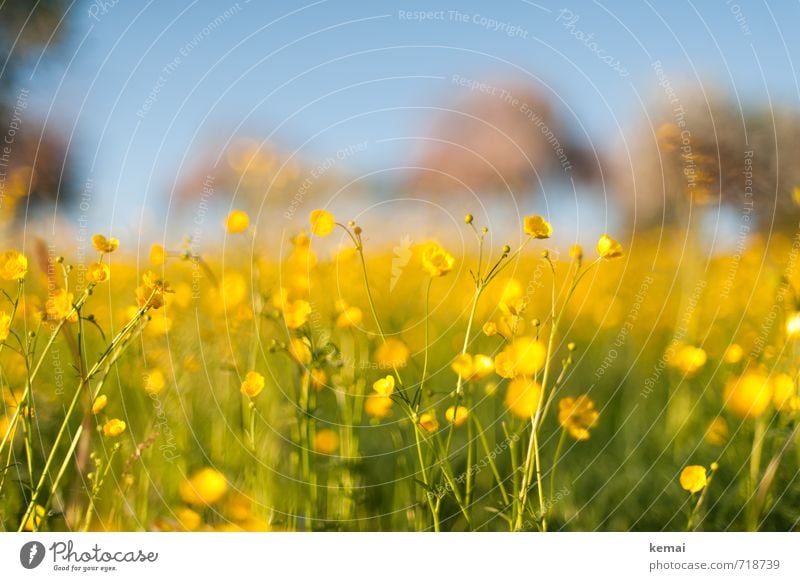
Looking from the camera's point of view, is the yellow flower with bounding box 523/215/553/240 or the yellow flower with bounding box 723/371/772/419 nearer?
the yellow flower with bounding box 523/215/553/240

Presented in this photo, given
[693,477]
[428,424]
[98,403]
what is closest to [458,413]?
[428,424]

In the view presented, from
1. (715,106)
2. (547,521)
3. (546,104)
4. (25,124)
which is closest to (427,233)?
A: (546,104)

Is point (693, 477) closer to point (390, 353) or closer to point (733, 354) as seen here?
point (733, 354)

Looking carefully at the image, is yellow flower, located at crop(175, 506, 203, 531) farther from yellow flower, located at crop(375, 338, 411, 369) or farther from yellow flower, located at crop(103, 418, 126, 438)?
yellow flower, located at crop(375, 338, 411, 369)

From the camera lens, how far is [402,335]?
174 cm

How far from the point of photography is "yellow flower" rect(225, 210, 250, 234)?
1632 mm

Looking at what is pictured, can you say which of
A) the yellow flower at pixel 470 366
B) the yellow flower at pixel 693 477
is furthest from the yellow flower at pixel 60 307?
the yellow flower at pixel 693 477

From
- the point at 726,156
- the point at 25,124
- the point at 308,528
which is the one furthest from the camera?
the point at 726,156

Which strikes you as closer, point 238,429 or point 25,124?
point 238,429

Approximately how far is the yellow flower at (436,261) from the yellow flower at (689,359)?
795mm

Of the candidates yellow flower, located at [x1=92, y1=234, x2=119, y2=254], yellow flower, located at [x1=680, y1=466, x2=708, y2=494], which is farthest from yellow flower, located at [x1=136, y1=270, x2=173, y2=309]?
yellow flower, located at [x1=680, y1=466, x2=708, y2=494]

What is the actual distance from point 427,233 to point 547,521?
0.74 m

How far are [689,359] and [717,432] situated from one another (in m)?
0.20
